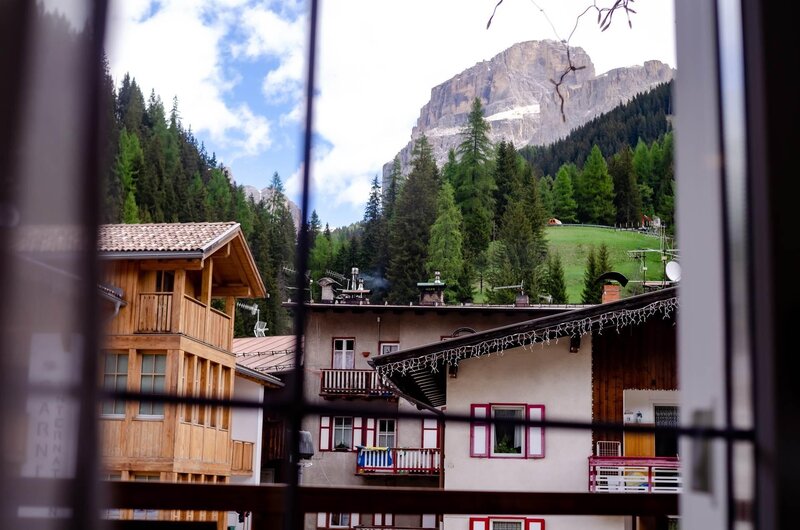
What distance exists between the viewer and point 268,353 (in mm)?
7035

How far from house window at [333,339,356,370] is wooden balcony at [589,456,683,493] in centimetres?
523

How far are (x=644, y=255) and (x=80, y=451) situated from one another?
18.8m

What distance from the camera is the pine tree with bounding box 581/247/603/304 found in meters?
18.9

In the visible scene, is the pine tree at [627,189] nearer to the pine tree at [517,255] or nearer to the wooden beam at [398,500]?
the pine tree at [517,255]

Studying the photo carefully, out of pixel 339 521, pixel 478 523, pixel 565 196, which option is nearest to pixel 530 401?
pixel 478 523

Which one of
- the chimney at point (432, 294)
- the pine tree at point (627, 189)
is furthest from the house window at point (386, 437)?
the pine tree at point (627, 189)

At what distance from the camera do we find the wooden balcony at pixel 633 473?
7.86 meters

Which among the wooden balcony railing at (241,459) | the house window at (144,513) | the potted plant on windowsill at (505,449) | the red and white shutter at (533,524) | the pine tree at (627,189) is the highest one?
the pine tree at (627,189)

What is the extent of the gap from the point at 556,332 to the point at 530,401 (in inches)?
32.6

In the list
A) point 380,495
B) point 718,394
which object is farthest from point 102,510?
point 380,495

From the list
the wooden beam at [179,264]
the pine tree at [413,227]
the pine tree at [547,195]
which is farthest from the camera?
the pine tree at [547,195]

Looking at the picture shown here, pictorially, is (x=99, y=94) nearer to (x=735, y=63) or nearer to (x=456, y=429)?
(x=735, y=63)

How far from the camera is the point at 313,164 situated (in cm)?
44

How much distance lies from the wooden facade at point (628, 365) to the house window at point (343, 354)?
5.06 meters
